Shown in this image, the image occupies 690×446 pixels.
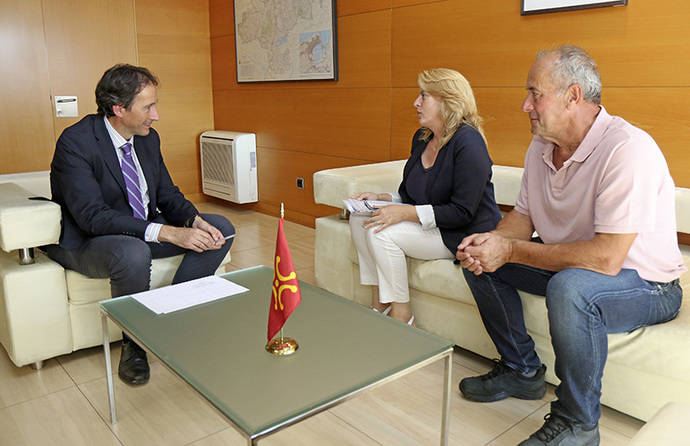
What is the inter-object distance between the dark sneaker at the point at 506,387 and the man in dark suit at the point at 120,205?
1.17 metres

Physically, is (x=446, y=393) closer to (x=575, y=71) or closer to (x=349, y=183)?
(x=575, y=71)

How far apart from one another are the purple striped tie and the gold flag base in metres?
1.22

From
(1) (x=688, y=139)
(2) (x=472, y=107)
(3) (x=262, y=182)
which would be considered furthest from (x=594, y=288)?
(3) (x=262, y=182)

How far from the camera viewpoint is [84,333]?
2.29 m

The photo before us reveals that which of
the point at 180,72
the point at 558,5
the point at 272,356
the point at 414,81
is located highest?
the point at 558,5

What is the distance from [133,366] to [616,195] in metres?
1.77

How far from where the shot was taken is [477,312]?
2191mm

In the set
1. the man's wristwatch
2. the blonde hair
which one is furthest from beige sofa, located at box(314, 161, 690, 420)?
the man's wristwatch

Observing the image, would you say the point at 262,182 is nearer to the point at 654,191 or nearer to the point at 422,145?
the point at 422,145

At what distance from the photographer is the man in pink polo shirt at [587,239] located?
1570 mm

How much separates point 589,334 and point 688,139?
1.37m

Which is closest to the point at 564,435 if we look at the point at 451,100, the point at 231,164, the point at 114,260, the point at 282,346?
the point at 282,346

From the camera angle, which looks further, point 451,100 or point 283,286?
point 451,100

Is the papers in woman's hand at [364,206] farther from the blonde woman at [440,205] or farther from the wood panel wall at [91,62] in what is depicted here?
the wood panel wall at [91,62]
